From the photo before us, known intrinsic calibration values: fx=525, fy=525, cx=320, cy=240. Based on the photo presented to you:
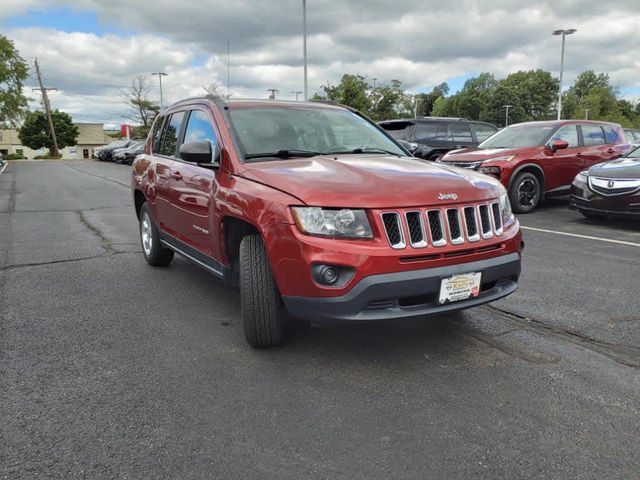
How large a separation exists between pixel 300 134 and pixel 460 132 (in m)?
10.8

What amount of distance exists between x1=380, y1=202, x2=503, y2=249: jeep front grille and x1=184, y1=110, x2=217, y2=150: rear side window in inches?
70.6

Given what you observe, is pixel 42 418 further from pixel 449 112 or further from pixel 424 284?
pixel 449 112

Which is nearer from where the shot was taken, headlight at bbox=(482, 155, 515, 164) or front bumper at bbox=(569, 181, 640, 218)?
front bumper at bbox=(569, 181, 640, 218)

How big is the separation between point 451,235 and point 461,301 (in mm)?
401

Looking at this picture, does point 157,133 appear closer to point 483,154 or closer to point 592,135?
point 483,154

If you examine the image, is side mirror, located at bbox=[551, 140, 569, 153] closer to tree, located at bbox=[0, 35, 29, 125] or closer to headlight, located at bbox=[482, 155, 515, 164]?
headlight, located at bbox=[482, 155, 515, 164]

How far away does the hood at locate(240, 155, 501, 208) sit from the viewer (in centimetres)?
297

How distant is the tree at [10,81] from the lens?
2010 inches

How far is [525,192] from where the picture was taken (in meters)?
9.80

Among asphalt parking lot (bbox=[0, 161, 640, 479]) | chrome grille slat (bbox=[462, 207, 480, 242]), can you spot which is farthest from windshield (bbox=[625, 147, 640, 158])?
chrome grille slat (bbox=[462, 207, 480, 242])

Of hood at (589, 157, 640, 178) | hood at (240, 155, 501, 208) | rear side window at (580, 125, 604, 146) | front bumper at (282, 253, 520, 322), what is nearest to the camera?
front bumper at (282, 253, 520, 322)

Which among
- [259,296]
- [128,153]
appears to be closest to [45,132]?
[128,153]

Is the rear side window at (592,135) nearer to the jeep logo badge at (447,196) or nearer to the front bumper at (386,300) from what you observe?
the jeep logo badge at (447,196)

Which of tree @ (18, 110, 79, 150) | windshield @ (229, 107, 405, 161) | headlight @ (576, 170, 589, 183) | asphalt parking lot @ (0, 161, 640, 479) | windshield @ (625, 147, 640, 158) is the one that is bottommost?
asphalt parking lot @ (0, 161, 640, 479)
